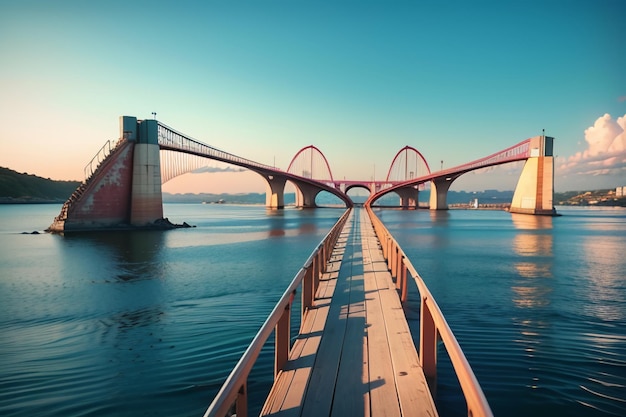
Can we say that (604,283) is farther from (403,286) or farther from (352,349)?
(352,349)

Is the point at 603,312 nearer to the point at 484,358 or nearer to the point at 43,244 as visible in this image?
the point at 484,358

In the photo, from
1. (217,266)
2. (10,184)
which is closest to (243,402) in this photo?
(217,266)

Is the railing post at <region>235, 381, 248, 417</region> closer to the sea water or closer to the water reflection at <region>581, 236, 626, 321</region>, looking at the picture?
the sea water

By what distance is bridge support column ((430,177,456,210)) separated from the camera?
94.6 m

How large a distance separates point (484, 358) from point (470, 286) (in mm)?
7725

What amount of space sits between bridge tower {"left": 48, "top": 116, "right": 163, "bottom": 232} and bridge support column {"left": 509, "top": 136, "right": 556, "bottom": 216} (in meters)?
62.8

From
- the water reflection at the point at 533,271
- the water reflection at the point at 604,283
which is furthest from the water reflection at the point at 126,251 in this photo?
the water reflection at the point at 604,283

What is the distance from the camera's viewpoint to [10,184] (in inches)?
5723

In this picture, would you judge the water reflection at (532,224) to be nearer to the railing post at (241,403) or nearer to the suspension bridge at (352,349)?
the suspension bridge at (352,349)

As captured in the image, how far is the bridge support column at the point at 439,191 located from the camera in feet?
310

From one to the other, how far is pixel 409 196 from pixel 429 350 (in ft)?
395

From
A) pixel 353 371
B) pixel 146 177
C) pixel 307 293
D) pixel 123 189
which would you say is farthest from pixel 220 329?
pixel 146 177

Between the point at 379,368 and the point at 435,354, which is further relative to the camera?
the point at 435,354

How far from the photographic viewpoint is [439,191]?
97.9 m
